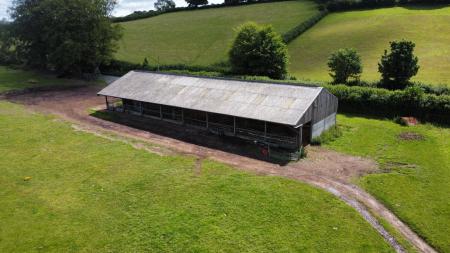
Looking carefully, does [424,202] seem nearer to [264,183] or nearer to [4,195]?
[264,183]

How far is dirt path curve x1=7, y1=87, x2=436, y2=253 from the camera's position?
2086 cm

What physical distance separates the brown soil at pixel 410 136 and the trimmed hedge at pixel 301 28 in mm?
43054

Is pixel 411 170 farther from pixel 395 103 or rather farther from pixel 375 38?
pixel 375 38

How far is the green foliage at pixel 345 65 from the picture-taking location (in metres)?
47.0

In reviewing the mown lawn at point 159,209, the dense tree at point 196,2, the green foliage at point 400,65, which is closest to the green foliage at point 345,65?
the green foliage at point 400,65

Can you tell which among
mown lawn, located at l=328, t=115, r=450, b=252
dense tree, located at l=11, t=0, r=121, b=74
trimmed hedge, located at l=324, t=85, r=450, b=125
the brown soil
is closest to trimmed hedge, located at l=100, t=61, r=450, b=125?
trimmed hedge, located at l=324, t=85, r=450, b=125

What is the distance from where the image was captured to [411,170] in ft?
86.1

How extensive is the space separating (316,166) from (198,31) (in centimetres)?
6659

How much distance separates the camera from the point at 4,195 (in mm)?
23656

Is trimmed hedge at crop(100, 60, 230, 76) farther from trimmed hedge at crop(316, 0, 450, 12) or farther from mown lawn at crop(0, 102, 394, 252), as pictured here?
trimmed hedge at crop(316, 0, 450, 12)

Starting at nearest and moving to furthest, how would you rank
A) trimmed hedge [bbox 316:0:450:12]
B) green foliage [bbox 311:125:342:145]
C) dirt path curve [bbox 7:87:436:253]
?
dirt path curve [bbox 7:87:436:253], green foliage [bbox 311:125:342:145], trimmed hedge [bbox 316:0:450:12]

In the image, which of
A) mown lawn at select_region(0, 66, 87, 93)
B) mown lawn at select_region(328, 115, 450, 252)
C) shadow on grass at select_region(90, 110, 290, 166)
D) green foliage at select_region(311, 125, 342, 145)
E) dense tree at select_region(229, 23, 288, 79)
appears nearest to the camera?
mown lawn at select_region(328, 115, 450, 252)

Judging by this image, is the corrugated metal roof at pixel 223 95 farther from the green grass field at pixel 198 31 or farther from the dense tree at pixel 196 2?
the dense tree at pixel 196 2

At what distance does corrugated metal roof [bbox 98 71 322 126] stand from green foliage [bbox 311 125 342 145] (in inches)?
144
